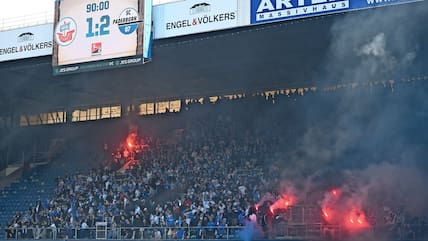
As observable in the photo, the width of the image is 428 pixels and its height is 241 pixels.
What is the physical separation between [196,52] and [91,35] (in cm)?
345

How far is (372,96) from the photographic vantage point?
1834 centimetres

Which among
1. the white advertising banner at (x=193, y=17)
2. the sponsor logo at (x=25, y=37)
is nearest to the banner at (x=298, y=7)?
the white advertising banner at (x=193, y=17)

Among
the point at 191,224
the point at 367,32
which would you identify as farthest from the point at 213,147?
the point at 367,32

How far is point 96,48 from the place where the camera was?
1838 centimetres

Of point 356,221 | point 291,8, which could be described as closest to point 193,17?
point 291,8

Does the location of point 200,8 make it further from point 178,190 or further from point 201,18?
point 178,190

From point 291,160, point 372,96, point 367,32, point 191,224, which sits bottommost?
point 191,224

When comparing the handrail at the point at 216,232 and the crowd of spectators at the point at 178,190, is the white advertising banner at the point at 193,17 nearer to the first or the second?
the crowd of spectators at the point at 178,190

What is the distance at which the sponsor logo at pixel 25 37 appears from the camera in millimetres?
19781

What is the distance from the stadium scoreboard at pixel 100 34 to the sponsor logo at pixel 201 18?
76 cm

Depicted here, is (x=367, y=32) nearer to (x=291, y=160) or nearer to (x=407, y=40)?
(x=407, y=40)

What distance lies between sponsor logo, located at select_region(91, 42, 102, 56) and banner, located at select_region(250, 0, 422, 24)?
4464 millimetres

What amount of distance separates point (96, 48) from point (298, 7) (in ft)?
19.3

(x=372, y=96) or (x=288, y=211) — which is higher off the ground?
(x=372, y=96)
